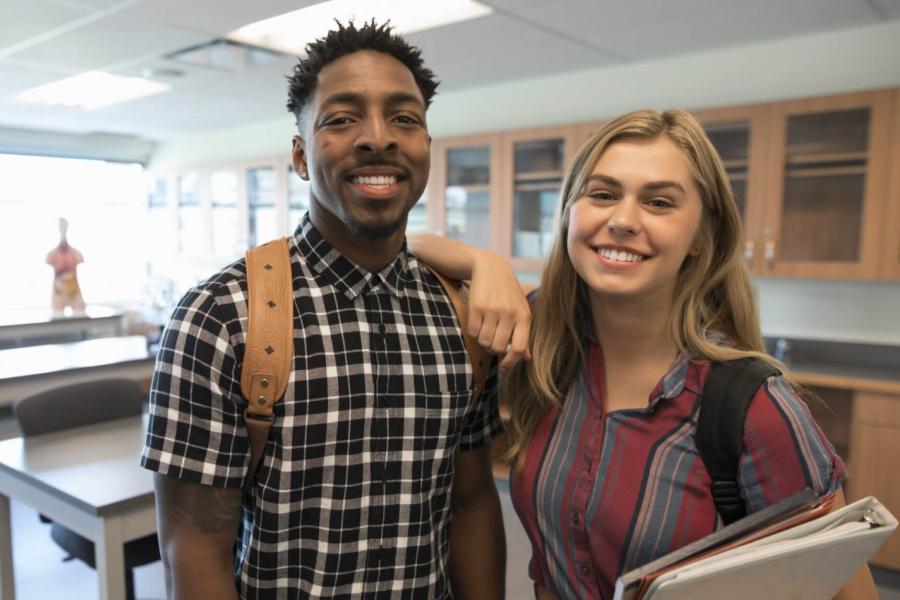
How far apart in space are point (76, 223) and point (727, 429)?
7062mm

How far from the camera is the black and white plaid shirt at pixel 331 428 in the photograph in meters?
0.87

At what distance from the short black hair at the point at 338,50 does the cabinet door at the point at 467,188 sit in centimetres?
279

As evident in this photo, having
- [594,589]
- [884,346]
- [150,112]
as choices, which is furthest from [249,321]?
[150,112]

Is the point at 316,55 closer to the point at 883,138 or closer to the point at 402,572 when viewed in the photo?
the point at 402,572

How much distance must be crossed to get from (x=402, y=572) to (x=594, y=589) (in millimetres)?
303

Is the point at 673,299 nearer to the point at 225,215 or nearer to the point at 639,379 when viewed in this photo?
the point at 639,379

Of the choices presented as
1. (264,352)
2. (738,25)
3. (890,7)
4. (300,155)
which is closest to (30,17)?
(300,155)

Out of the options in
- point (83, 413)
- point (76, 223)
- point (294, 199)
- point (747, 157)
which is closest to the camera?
point (83, 413)

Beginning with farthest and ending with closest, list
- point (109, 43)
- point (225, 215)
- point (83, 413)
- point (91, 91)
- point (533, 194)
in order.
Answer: point (225, 215)
point (91, 91)
point (533, 194)
point (109, 43)
point (83, 413)

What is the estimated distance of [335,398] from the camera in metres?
0.95

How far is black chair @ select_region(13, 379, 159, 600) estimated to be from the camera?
196 centimetres

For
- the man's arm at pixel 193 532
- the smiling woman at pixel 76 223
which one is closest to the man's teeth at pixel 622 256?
the man's arm at pixel 193 532

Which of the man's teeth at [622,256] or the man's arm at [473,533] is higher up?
the man's teeth at [622,256]

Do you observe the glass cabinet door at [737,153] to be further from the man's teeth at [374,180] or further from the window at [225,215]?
the window at [225,215]
